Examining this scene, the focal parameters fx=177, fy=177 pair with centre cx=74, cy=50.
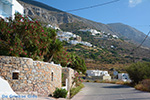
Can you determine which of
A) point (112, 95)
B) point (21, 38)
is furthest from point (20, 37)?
point (112, 95)

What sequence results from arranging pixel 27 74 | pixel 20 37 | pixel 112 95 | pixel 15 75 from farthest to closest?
pixel 112 95 → pixel 20 37 → pixel 27 74 → pixel 15 75

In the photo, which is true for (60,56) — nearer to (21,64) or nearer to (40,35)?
(40,35)

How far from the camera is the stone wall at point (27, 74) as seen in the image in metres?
11.1

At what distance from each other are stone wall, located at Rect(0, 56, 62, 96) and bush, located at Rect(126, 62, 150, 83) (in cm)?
1665

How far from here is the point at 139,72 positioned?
1017 inches

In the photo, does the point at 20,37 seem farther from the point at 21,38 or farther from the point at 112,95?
the point at 112,95

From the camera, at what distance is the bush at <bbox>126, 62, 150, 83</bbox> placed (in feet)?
82.3

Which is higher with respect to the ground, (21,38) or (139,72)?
(21,38)

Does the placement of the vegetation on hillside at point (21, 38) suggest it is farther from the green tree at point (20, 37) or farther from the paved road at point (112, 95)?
the paved road at point (112, 95)

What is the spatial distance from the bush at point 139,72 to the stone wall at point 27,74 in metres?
16.6

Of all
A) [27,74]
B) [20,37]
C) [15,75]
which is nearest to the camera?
[15,75]

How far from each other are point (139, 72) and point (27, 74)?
62.4 ft

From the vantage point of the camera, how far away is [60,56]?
2150cm

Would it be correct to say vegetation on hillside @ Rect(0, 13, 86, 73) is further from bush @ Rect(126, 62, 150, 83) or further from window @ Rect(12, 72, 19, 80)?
bush @ Rect(126, 62, 150, 83)
